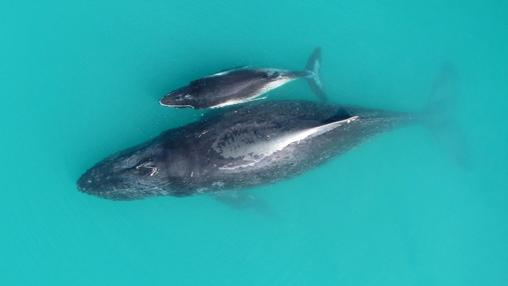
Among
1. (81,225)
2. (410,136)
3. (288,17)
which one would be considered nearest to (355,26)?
(288,17)

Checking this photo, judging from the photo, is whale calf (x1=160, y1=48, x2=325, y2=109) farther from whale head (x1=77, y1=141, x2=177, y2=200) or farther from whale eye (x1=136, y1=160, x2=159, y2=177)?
whale eye (x1=136, y1=160, x2=159, y2=177)

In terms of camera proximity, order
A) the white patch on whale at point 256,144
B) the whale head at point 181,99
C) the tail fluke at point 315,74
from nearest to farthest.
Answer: the white patch on whale at point 256,144 → the whale head at point 181,99 → the tail fluke at point 315,74

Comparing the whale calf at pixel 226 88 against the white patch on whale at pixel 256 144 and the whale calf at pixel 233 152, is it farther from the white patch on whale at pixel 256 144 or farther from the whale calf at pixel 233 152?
the white patch on whale at pixel 256 144

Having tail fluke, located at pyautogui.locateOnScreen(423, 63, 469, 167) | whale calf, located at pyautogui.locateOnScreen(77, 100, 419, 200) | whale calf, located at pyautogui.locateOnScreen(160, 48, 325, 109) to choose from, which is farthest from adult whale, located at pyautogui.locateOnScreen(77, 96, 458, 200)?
tail fluke, located at pyautogui.locateOnScreen(423, 63, 469, 167)

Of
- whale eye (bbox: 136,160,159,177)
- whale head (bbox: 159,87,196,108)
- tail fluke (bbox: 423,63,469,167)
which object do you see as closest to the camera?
whale eye (bbox: 136,160,159,177)

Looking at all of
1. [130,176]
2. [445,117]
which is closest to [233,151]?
[130,176]

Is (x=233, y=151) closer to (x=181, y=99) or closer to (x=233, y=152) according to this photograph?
(x=233, y=152)

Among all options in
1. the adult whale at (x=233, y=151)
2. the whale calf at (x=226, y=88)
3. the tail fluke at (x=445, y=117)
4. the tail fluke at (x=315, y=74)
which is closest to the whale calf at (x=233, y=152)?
the adult whale at (x=233, y=151)
